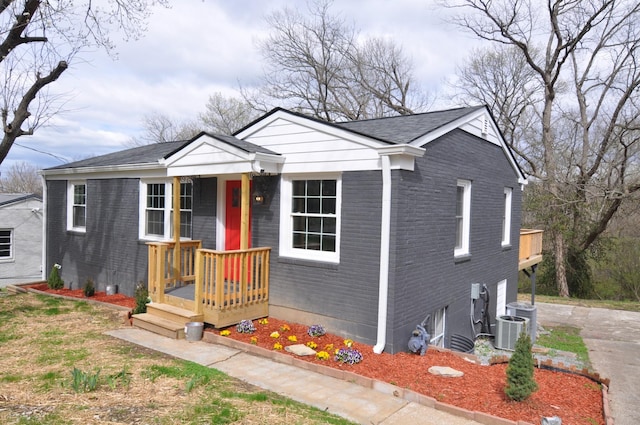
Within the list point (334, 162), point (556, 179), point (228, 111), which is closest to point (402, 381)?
point (334, 162)

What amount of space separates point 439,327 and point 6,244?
18.5 meters

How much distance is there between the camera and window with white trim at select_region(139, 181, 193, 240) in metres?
10.1

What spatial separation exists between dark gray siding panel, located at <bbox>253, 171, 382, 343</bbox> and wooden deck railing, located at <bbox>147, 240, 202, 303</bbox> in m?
2.43

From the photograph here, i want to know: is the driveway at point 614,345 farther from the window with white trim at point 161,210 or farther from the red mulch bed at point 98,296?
the red mulch bed at point 98,296

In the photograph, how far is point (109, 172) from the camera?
11500mm

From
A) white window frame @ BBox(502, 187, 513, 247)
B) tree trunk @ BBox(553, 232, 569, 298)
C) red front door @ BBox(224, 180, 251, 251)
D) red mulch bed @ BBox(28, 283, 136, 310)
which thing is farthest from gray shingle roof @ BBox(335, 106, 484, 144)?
tree trunk @ BBox(553, 232, 569, 298)

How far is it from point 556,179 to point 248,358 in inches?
730

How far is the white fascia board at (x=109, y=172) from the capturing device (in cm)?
1029

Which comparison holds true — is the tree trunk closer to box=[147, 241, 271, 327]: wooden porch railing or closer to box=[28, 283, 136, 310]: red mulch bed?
box=[147, 241, 271, 327]: wooden porch railing

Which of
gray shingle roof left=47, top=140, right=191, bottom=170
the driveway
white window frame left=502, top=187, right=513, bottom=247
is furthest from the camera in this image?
white window frame left=502, top=187, right=513, bottom=247

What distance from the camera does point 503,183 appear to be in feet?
36.1

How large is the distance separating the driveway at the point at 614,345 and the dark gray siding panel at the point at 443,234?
2464 mm

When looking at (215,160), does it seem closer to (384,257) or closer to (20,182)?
(384,257)

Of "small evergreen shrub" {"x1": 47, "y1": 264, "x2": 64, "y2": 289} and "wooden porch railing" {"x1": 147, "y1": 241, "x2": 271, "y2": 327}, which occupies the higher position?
"wooden porch railing" {"x1": 147, "y1": 241, "x2": 271, "y2": 327}
